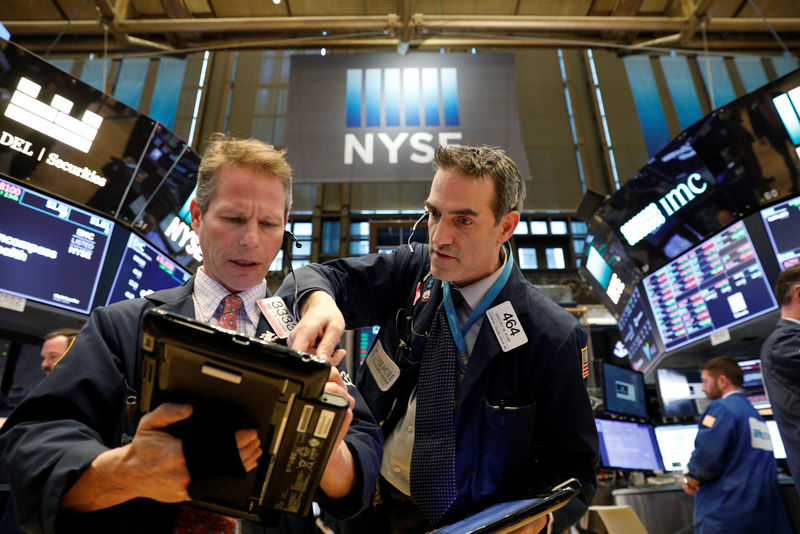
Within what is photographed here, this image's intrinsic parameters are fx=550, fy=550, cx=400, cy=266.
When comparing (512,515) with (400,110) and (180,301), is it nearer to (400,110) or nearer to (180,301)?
(180,301)

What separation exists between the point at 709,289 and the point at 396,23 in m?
3.75

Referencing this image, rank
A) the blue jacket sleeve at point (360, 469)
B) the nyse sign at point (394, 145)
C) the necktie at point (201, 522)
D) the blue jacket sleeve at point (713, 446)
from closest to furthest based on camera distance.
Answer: the necktie at point (201, 522)
the blue jacket sleeve at point (360, 469)
the blue jacket sleeve at point (713, 446)
the nyse sign at point (394, 145)

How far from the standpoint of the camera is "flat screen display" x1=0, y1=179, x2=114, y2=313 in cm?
327

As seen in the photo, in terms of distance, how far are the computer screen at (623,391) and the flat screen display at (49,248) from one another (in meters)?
4.15

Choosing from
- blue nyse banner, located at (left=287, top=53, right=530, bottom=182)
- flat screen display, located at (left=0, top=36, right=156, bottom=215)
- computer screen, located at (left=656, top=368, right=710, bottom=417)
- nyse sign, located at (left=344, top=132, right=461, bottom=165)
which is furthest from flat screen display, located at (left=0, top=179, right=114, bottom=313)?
computer screen, located at (left=656, top=368, right=710, bottom=417)

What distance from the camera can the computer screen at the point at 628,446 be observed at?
4.43 m

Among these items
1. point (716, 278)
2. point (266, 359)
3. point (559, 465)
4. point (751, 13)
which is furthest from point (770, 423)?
point (266, 359)

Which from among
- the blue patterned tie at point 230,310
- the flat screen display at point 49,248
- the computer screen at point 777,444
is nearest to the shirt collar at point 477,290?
the blue patterned tie at point 230,310

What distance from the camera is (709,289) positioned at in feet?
14.2

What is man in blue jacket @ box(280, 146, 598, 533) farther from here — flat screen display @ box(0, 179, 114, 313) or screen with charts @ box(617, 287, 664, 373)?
screen with charts @ box(617, 287, 664, 373)

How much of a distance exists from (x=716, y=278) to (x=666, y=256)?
53cm

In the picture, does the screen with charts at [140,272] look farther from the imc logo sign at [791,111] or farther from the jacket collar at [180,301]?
the imc logo sign at [791,111]

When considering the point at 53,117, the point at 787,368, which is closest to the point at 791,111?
the point at 787,368

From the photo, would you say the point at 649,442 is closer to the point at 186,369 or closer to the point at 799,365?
the point at 799,365
